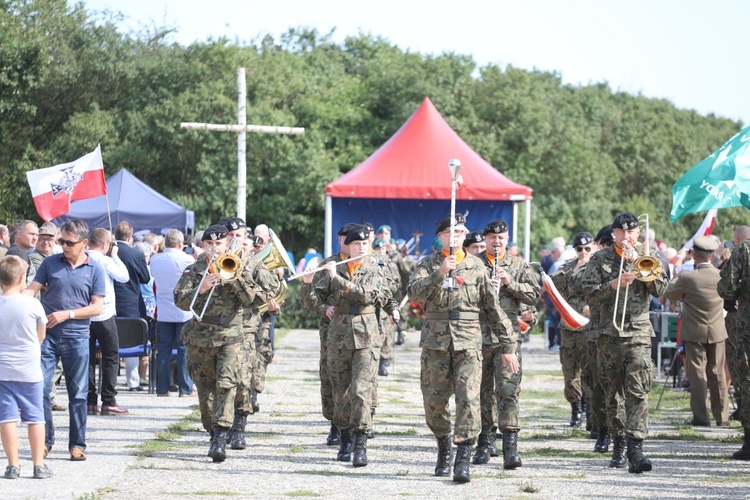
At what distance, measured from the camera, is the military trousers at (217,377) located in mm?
9844

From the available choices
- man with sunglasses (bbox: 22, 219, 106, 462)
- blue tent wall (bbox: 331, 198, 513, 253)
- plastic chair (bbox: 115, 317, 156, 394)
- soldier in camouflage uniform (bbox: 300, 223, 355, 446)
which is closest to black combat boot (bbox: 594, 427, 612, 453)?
soldier in camouflage uniform (bbox: 300, 223, 355, 446)

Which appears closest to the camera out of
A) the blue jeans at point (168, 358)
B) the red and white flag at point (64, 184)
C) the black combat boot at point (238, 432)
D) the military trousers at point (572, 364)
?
the black combat boot at point (238, 432)

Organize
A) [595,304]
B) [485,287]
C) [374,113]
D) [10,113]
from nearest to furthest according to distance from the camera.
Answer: [485,287] < [595,304] < [10,113] < [374,113]

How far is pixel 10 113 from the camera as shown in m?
33.2

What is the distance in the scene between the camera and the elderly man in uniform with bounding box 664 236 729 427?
13.0 metres

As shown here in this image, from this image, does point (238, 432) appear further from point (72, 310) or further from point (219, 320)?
point (72, 310)

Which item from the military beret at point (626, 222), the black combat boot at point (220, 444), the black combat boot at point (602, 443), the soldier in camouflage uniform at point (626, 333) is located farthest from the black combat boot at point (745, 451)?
the black combat boot at point (220, 444)

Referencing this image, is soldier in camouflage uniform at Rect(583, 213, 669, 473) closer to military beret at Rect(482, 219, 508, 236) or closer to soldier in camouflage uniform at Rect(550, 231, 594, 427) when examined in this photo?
military beret at Rect(482, 219, 508, 236)

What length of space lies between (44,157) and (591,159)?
1853 cm

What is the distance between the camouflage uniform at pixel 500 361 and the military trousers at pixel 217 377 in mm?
2224

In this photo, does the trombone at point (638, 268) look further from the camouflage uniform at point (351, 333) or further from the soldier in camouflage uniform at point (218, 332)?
the soldier in camouflage uniform at point (218, 332)

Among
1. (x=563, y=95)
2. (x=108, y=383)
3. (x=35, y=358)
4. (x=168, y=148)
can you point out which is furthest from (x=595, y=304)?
(x=563, y=95)

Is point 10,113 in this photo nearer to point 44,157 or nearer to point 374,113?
point 44,157

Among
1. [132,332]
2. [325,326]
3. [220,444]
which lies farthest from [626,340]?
[132,332]
